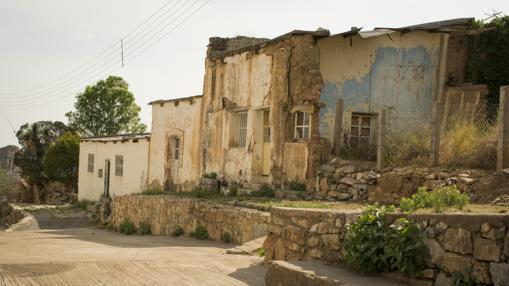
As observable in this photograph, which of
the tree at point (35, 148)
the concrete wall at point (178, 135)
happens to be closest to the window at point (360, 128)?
the concrete wall at point (178, 135)

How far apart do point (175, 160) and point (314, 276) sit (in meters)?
18.7

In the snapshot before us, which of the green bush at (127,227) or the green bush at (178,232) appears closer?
the green bush at (178,232)

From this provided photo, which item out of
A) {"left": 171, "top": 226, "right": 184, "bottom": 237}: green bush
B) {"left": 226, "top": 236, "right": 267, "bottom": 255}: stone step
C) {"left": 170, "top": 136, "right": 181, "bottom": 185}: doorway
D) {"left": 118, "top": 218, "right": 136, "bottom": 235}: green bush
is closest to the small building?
{"left": 170, "top": 136, "right": 181, "bottom": 185}: doorway

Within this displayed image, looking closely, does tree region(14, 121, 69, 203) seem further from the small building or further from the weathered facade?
the weathered facade

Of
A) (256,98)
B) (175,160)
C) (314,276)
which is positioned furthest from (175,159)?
(314,276)

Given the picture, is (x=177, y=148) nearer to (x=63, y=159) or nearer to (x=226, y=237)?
(x=226, y=237)

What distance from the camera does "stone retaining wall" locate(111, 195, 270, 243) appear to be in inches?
501

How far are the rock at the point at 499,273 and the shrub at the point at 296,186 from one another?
11.2 metres

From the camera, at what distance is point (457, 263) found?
5266 mm

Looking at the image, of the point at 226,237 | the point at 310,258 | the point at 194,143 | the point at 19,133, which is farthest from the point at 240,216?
the point at 19,133

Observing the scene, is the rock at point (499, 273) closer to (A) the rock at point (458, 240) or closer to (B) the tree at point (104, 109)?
(A) the rock at point (458, 240)

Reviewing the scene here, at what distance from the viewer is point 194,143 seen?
22.8 m

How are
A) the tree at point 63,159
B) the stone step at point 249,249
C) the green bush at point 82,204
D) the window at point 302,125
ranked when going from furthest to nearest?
the tree at point 63,159, the green bush at point 82,204, the window at point 302,125, the stone step at point 249,249

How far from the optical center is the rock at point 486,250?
4.95 m
